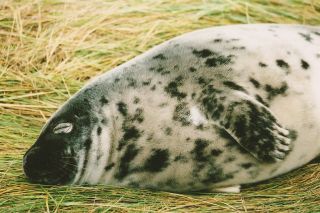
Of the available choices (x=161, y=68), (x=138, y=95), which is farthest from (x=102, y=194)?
(x=161, y=68)

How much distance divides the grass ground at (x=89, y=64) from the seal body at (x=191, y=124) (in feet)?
0.33

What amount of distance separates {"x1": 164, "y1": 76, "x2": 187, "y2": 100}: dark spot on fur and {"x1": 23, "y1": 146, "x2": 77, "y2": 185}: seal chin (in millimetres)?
559

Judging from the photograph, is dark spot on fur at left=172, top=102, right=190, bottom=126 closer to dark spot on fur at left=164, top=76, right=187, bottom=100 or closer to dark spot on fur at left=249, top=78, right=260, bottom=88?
dark spot on fur at left=164, top=76, right=187, bottom=100

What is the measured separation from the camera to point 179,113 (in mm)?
2727

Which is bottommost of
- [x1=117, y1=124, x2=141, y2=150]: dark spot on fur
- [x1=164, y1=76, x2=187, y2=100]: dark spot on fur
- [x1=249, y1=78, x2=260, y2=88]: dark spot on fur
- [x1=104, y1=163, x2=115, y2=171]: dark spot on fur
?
[x1=104, y1=163, x2=115, y2=171]: dark spot on fur

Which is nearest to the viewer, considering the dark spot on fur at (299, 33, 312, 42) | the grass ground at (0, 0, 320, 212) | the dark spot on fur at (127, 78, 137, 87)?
the grass ground at (0, 0, 320, 212)

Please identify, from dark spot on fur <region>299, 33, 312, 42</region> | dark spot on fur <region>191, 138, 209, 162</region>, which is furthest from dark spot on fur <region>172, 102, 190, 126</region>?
dark spot on fur <region>299, 33, 312, 42</region>

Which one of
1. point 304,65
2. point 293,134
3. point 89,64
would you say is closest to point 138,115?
point 293,134

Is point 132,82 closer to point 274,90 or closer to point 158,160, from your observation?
point 158,160

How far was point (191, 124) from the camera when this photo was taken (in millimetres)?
2697

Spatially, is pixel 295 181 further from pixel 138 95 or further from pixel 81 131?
pixel 81 131

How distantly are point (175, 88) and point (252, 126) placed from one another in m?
0.42

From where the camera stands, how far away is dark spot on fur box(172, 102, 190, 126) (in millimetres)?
2707

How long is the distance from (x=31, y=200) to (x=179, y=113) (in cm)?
80
